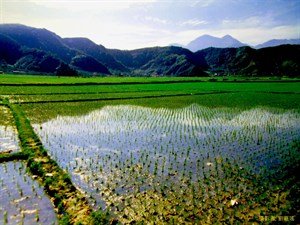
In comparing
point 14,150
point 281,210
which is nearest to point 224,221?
point 281,210

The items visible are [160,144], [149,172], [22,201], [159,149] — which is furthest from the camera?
[160,144]

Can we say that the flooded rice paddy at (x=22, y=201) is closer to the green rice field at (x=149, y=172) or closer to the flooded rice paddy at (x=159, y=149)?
the green rice field at (x=149, y=172)

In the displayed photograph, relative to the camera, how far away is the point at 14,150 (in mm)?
11484

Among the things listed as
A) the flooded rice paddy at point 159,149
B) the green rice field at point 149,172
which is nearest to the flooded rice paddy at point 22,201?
the green rice field at point 149,172

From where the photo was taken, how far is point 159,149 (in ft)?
39.5

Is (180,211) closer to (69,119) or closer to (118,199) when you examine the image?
(118,199)

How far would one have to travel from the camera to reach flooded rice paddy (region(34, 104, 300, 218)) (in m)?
8.43

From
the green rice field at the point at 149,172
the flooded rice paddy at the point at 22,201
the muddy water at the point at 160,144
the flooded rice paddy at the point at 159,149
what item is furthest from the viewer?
the muddy water at the point at 160,144

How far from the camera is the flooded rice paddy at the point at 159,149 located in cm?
843

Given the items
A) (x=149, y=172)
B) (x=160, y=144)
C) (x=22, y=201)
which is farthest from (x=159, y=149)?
(x=22, y=201)

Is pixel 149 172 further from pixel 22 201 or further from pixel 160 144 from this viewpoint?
pixel 22 201

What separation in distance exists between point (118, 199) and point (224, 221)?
9.76 ft

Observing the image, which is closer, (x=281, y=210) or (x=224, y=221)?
(x=224, y=221)

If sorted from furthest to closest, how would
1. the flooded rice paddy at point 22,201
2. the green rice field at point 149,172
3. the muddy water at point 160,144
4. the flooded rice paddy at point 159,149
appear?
1. the muddy water at point 160,144
2. the flooded rice paddy at point 159,149
3. the green rice field at point 149,172
4. the flooded rice paddy at point 22,201
